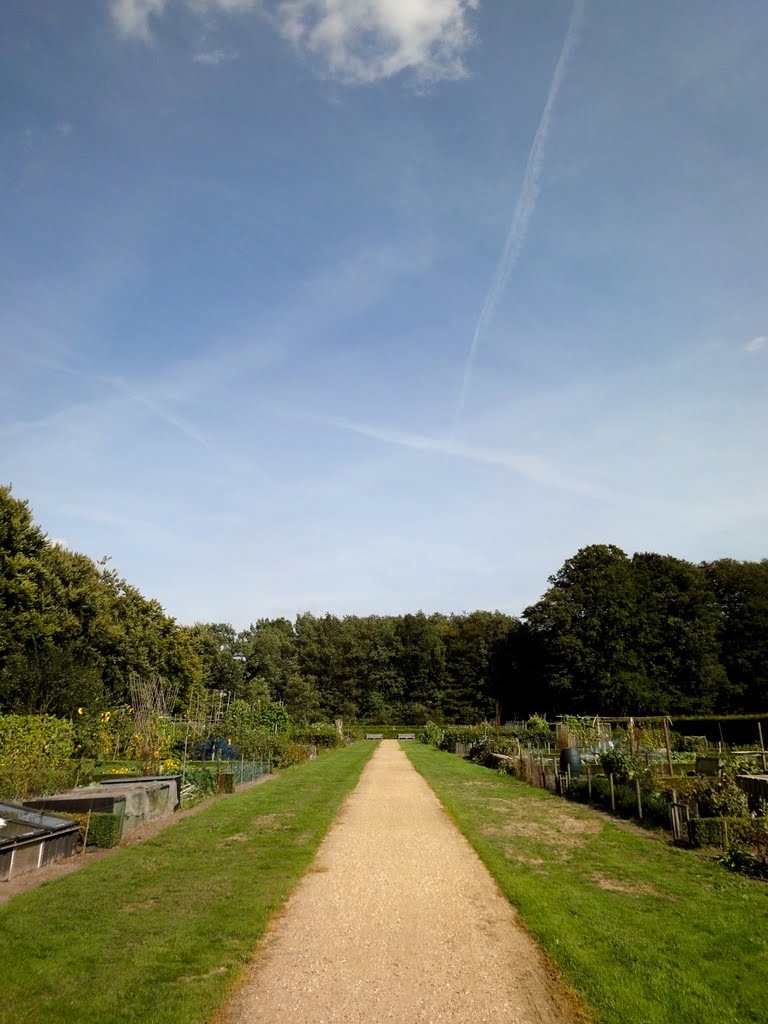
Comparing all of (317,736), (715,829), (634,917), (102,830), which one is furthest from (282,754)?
(634,917)

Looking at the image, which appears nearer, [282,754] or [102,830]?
[102,830]

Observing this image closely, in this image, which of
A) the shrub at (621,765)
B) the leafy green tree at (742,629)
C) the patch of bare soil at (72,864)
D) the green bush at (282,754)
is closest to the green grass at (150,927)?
the patch of bare soil at (72,864)

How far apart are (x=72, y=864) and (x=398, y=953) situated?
324 inches

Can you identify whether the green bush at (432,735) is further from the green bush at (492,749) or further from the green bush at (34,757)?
the green bush at (34,757)

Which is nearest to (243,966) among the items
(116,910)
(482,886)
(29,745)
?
(116,910)

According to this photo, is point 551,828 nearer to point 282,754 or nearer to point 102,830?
point 102,830

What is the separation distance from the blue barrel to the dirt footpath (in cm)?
1280

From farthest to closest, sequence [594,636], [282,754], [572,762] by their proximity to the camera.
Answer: [594,636] < [282,754] < [572,762]

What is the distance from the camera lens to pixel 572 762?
81.3 feet

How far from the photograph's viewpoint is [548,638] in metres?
66.1

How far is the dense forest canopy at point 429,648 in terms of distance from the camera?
34.0 meters

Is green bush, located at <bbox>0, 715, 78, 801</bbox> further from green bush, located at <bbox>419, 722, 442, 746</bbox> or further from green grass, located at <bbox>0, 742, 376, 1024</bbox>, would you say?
green bush, located at <bbox>419, 722, 442, 746</bbox>

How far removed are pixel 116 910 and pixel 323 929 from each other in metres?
3.25

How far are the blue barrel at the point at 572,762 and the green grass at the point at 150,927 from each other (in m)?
12.8
